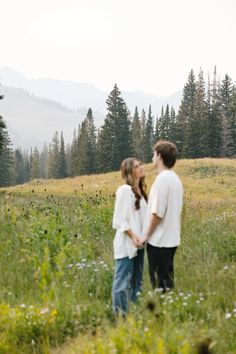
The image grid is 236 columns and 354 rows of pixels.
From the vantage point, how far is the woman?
5.28m

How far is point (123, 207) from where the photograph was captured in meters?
5.29

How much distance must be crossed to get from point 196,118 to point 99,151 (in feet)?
43.1

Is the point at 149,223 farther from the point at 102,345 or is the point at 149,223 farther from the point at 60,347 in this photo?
the point at 102,345

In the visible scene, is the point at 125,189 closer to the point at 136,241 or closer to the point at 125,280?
the point at 136,241

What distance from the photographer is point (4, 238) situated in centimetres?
832

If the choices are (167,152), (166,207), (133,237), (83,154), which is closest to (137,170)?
(167,152)

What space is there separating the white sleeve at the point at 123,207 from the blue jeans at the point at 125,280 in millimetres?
418

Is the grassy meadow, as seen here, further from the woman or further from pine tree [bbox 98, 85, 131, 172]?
pine tree [bbox 98, 85, 131, 172]

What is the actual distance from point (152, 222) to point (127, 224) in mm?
279

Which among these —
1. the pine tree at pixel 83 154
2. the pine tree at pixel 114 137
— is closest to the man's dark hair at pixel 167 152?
the pine tree at pixel 114 137

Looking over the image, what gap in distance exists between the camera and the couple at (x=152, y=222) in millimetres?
5207

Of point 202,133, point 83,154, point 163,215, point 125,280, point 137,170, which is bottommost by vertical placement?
point 125,280

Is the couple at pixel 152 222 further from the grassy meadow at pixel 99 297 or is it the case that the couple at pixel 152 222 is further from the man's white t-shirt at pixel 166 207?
the grassy meadow at pixel 99 297

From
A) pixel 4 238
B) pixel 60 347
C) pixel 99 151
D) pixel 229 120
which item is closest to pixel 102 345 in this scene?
pixel 60 347
